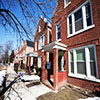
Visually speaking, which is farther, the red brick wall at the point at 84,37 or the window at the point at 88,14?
the window at the point at 88,14

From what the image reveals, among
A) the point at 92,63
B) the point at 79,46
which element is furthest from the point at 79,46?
the point at 92,63

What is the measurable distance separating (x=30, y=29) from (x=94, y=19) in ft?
15.0

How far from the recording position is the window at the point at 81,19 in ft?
17.2

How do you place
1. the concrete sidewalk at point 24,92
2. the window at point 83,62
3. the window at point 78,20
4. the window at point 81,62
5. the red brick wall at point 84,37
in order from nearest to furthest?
the concrete sidewalk at point 24,92
the red brick wall at point 84,37
the window at point 83,62
the window at point 81,62
the window at point 78,20

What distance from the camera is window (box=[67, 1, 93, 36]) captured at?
525 centimetres

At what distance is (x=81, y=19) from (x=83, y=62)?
3.64m

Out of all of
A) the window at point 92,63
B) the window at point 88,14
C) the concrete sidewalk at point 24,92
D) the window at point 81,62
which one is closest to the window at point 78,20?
the window at point 88,14

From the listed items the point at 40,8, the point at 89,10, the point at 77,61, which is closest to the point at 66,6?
the point at 89,10

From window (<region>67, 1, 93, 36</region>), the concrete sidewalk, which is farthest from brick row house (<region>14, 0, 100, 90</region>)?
the concrete sidewalk

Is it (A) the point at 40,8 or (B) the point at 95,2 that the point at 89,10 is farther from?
(A) the point at 40,8

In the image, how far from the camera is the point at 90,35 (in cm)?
489

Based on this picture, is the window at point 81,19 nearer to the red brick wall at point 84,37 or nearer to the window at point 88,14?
the window at point 88,14

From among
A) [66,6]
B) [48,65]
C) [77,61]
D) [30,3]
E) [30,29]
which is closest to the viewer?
[30,3]

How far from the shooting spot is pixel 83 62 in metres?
5.22
